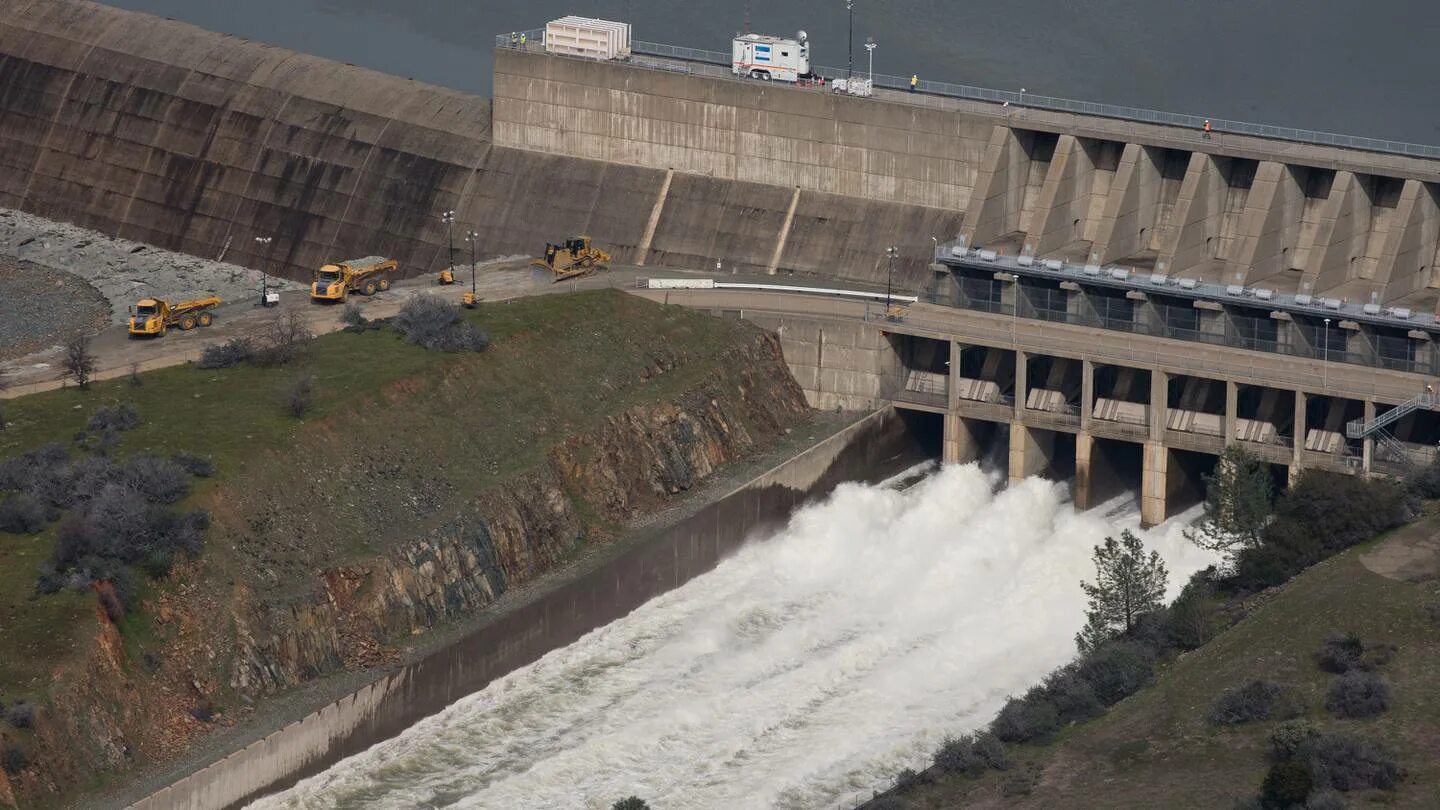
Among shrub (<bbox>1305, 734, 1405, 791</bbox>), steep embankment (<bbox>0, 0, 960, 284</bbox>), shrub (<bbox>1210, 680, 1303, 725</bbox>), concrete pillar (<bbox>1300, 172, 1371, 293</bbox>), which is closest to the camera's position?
shrub (<bbox>1305, 734, 1405, 791</bbox>)

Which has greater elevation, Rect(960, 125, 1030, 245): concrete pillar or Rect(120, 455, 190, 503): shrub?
Rect(960, 125, 1030, 245): concrete pillar

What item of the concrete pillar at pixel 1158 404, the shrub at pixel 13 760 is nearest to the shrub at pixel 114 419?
the shrub at pixel 13 760

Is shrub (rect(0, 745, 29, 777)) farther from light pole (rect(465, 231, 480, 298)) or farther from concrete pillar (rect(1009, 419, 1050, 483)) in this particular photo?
concrete pillar (rect(1009, 419, 1050, 483))

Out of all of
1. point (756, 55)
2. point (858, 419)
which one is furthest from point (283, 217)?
point (858, 419)

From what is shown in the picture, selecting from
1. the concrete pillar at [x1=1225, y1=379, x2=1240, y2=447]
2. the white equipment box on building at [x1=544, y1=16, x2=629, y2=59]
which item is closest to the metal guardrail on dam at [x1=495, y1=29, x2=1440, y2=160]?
the white equipment box on building at [x1=544, y1=16, x2=629, y2=59]

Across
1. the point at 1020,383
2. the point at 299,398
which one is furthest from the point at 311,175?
the point at 1020,383

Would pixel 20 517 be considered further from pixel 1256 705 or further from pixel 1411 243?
pixel 1411 243
